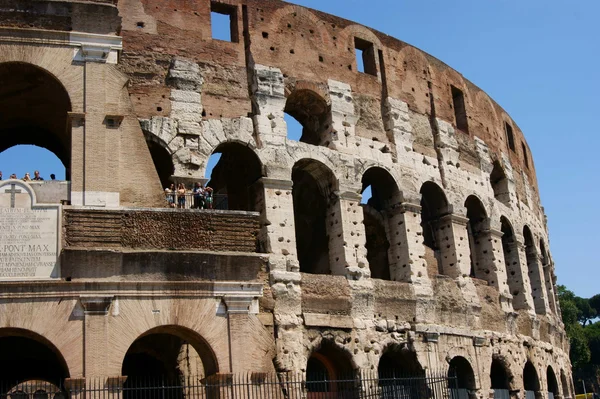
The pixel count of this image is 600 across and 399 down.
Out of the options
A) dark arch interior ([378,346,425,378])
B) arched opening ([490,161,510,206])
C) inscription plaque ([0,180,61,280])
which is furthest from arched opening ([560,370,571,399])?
inscription plaque ([0,180,61,280])

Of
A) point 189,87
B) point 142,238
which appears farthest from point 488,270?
point 142,238

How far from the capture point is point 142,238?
496 inches

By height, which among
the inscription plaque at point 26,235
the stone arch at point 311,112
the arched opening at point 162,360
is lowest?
the arched opening at point 162,360

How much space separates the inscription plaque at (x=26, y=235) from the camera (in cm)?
1193

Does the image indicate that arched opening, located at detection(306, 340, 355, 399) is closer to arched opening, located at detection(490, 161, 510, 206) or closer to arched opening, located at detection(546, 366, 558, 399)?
arched opening, located at detection(490, 161, 510, 206)

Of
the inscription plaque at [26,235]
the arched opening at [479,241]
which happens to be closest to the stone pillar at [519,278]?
the arched opening at [479,241]

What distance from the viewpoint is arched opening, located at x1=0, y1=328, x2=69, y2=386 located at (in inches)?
620

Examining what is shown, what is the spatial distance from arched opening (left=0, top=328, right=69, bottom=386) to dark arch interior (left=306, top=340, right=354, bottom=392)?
504 cm

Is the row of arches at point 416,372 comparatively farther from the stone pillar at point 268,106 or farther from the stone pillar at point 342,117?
the stone pillar at point 342,117

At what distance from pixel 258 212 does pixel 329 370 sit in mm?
4027

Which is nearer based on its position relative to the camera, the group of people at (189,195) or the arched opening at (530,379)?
the group of people at (189,195)

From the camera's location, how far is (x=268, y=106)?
1700 centimetres

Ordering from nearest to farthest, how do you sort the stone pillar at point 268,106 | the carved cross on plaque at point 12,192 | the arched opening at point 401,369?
the carved cross on plaque at point 12,192
the stone pillar at point 268,106
the arched opening at point 401,369

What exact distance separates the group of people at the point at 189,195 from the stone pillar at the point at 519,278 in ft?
35.8
